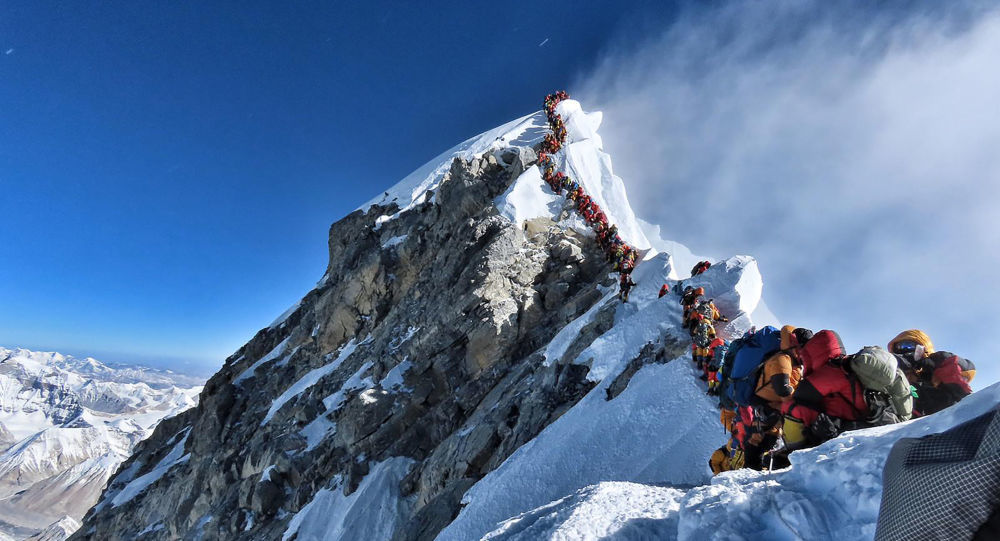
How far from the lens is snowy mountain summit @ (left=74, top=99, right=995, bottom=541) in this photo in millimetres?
4867

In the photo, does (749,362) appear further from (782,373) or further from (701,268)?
(701,268)

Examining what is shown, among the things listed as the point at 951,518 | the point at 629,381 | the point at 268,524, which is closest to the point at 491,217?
the point at 629,381

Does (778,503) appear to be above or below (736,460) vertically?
below

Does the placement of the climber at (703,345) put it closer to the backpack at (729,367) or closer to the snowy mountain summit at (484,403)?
the snowy mountain summit at (484,403)

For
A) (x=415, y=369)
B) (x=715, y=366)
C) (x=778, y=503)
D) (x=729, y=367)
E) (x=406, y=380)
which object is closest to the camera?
(x=778, y=503)

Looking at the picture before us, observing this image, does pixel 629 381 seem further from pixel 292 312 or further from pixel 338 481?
pixel 292 312

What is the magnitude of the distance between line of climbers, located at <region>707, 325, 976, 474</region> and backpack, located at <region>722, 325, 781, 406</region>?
0.01 m

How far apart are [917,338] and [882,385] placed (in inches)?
127

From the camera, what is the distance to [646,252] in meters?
18.7

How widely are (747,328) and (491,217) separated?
17.2 m

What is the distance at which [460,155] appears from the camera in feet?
118

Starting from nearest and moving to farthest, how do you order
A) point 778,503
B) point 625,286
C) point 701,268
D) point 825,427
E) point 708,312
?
point 778,503
point 825,427
point 708,312
point 701,268
point 625,286

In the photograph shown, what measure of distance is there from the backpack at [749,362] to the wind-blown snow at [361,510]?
14059 mm

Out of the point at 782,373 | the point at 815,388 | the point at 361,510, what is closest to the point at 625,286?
the point at 782,373
